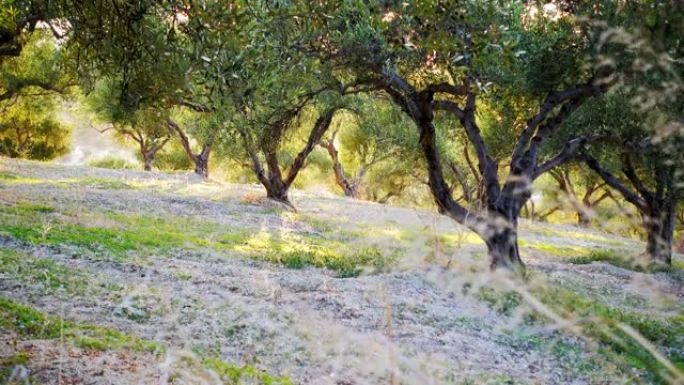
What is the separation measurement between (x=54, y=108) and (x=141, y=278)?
133 ft

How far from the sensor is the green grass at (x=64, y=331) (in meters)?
6.22

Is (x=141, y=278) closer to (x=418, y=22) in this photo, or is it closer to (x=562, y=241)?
(x=418, y=22)

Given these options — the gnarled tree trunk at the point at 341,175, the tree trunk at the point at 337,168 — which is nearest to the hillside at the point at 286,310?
the tree trunk at the point at 337,168

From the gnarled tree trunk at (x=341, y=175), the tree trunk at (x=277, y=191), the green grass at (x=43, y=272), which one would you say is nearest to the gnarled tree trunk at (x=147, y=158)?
the gnarled tree trunk at (x=341, y=175)

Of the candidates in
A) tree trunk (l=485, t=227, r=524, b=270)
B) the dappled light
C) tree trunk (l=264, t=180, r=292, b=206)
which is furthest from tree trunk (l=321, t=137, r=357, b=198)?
tree trunk (l=485, t=227, r=524, b=270)

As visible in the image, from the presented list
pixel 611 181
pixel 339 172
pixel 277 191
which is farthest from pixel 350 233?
pixel 339 172

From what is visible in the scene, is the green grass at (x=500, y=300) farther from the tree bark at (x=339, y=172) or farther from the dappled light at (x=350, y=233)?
the tree bark at (x=339, y=172)

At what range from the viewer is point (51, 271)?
9430 millimetres

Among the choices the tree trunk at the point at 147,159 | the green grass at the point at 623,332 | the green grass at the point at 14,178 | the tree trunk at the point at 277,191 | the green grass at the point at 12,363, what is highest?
the tree trunk at the point at 147,159

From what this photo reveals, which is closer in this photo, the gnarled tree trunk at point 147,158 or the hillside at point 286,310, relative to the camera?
the hillside at point 286,310

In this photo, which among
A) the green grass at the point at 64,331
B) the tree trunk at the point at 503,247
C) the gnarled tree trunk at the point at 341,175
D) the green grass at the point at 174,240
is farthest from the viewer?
the gnarled tree trunk at the point at 341,175

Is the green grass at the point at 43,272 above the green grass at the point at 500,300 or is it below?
above

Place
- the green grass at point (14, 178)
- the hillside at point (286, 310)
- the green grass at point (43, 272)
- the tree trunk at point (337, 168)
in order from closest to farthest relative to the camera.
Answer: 1. the hillside at point (286, 310)
2. the green grass at point (43, 272)
3. the green grass at point (14, 178)
4. the tree trunk at point (337, 168)

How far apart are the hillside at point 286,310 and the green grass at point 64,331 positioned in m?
0.03
